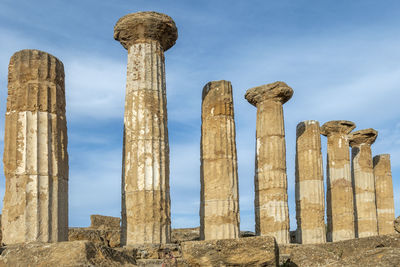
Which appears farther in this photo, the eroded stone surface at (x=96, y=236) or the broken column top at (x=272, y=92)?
the broken column top at (x=272, y=92)

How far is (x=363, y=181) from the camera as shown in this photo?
29.5 meters

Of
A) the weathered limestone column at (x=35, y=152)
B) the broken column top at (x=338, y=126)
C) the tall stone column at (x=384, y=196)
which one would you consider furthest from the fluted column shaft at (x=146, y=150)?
the tall stone column at (x=384, y=196)

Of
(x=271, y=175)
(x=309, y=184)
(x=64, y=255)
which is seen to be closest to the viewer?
(x=64, y=255)

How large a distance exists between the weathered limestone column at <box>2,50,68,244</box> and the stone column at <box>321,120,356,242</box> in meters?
16.1

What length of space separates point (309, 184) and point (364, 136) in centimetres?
711

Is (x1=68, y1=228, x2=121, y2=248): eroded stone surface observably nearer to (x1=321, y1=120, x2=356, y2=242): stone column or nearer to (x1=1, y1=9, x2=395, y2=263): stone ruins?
(x1=1, y1=9, x2=395, y2=263): stone ruins

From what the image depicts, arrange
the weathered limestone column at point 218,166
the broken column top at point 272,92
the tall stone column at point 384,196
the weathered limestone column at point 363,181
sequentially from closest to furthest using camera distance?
the weathered limestone column at point 218,166 → the broken column top at point 272,92 → the weathered limestone column at point 363,181 → the tall stone column at point 384,196

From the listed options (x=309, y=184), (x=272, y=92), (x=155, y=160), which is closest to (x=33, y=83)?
(x=155, y=160)

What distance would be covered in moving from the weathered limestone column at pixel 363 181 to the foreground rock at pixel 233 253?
19.5m

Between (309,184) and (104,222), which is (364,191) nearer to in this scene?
(309,184)

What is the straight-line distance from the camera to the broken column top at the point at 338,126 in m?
27.2

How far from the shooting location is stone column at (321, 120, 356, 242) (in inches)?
1021

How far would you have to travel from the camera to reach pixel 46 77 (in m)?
13.3

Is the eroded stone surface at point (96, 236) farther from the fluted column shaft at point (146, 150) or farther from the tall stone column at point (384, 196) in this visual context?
the tall stone column at point (384, 196)
